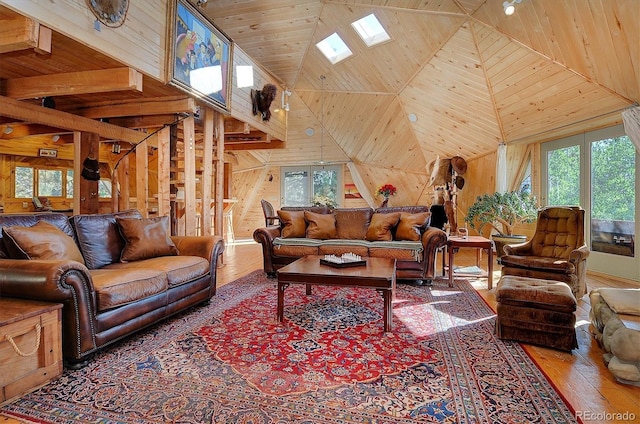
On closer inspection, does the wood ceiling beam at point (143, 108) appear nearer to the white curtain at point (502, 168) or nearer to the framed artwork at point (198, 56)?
the framed artwork at point (198, 56)

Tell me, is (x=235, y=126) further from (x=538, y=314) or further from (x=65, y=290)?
(x=538, y=314)

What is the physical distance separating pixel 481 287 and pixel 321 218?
7.22 feet

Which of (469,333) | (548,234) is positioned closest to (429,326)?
(469,333)

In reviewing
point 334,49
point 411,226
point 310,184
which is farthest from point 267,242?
point 310,184

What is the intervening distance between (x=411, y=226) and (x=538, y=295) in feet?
6.89

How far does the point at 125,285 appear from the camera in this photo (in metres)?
2.32

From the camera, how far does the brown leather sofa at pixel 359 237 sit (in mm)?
4082

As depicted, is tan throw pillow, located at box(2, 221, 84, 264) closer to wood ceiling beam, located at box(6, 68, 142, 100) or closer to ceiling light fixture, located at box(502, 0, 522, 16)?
wood ceiling beam, located at box(6, 68, 142, 100)

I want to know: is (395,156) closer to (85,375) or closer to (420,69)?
(420,69)

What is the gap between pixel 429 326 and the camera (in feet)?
9.00

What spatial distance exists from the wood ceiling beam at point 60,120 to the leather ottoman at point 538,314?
5.30 metres

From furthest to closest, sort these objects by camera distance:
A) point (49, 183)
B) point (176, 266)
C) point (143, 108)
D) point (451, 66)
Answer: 1. point (49, 183)
2. point (451, 66)
3. point (143, 108)
4. point (176, 266)

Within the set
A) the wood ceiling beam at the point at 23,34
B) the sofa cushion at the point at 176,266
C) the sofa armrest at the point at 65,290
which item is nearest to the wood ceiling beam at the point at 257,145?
the sofa cushion at the point at 176,266

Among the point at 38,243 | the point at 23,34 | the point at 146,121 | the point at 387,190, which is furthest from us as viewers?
the point at 387,190
